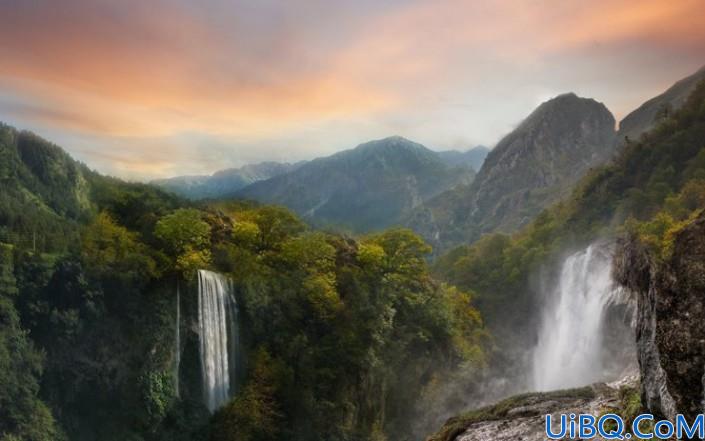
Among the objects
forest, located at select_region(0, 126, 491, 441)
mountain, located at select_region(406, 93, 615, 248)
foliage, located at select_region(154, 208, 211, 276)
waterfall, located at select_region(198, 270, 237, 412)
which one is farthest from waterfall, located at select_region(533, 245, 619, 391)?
mountain, located at select_region(406, 93, 615, 248)

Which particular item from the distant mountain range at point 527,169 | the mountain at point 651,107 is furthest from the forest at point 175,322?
the distant mountain range at point 527,169

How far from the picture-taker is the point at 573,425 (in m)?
10.9

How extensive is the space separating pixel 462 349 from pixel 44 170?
33.6 m

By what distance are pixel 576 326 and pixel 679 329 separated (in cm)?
4217

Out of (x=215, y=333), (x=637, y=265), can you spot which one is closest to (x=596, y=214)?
(x=215, y=333)

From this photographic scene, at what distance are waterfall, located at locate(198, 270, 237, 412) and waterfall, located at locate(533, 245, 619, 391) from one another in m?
27.6

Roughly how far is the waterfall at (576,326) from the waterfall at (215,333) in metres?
27.6

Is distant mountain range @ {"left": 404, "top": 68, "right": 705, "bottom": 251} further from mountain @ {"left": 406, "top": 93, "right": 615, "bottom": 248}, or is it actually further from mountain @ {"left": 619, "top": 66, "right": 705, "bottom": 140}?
mountain @ {"left": 619, "top": 66, "right": 705, "bottom": 140}

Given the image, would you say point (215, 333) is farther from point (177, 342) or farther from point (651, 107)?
point (651, 107)

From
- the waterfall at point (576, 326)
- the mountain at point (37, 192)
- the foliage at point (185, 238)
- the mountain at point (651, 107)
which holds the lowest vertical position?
the waterfall at point (576, 326)

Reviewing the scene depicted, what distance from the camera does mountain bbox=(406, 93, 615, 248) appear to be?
165 metres

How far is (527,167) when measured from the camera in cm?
17800

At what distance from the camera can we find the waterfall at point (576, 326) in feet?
135

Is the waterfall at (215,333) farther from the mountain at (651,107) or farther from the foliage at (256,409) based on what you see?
the mountain at (651,107)
